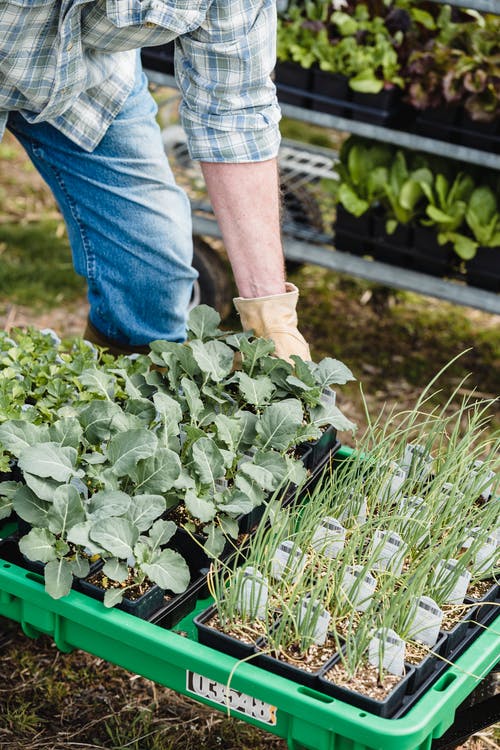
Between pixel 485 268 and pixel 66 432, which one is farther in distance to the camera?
pixel 485 268

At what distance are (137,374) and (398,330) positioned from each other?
1.89m

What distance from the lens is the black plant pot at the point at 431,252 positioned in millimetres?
3074

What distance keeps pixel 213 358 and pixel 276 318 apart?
0.20 meters

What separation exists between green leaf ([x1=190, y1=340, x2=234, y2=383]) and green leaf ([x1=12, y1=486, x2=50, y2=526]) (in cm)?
40

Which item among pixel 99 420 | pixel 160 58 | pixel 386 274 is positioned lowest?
pixel 386 274

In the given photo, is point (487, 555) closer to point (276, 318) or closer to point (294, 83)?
point (276, 318)

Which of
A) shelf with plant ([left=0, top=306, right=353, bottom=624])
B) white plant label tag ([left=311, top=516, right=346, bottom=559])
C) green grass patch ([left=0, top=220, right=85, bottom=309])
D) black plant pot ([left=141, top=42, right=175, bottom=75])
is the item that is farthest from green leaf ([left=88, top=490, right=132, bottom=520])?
green grass patch ([left=0, top=220, right=85, bottom=309])

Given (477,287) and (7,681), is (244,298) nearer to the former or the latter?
(7,681)

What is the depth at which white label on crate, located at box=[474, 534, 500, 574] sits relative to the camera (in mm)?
1639

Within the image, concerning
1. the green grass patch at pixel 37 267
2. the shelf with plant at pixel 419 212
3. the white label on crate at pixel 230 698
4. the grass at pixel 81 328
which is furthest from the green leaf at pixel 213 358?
the green grass patch at pixel 37 267

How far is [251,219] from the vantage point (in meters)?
1.99

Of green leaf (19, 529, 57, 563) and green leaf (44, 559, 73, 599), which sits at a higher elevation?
green leaf (19, 529, 57, 563)

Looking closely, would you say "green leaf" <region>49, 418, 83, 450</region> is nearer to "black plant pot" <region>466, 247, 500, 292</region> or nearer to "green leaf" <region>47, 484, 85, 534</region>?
"green leaf" <region>47, 484, 85, 534</region>

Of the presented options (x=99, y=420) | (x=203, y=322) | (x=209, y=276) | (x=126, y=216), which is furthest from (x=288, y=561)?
(x=209, y=276)
